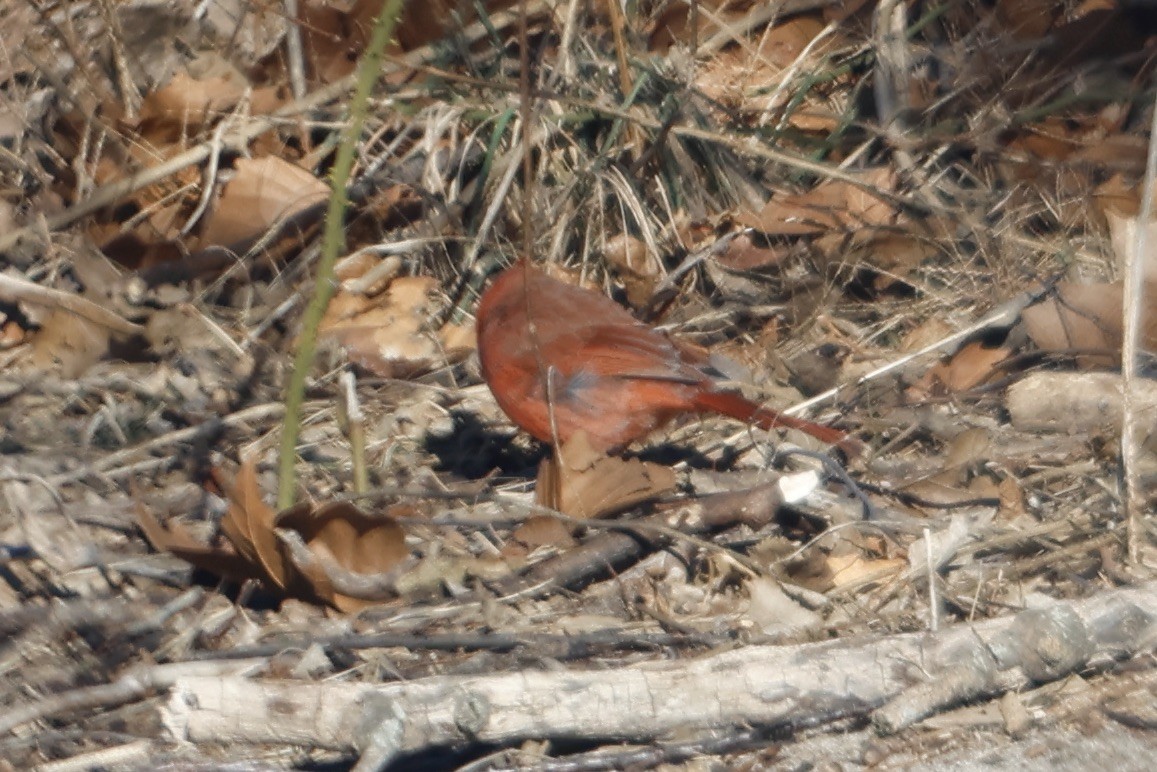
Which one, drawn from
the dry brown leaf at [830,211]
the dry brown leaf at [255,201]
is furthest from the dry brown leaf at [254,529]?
the dry brown leaf at [830,211]

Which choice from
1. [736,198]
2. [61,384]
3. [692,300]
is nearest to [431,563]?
[61,384]

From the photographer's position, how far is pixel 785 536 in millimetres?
3457

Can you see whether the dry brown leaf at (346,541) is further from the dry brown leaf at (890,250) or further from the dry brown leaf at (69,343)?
the dry brown leaf at (890,250)

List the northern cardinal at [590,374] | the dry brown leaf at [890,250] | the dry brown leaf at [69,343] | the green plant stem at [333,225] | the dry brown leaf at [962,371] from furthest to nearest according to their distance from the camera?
the dry brown leaf at [890,250]
the dry brown leaf at [69,343]
the dry brown leaf at [962,371]
the northern cardinal at [590,374]
the green plant stem at [333,225]

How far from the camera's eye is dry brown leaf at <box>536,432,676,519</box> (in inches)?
136

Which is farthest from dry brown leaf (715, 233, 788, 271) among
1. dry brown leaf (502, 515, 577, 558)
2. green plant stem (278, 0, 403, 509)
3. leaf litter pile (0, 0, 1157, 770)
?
green plant stem (278, 0, 403, 509)

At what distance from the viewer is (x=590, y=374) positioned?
13.5 ft

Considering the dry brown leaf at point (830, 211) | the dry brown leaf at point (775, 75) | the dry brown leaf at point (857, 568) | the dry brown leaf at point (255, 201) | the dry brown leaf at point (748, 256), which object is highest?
the dry brown leaf at point (775, 75)

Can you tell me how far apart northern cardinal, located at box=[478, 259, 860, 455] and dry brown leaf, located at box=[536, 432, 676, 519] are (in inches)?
11.9

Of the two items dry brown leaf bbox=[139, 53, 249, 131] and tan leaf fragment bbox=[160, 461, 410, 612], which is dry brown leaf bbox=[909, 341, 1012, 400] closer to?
tan leaf fragment bbox=[160, 461, 410, 612]

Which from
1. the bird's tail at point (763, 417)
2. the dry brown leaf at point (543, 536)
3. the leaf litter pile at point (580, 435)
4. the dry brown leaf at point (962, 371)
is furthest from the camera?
the dry brown leaf at point (962, 371)

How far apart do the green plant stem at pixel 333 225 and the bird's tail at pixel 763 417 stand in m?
1.19

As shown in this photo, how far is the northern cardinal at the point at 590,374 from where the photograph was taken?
13.2ft

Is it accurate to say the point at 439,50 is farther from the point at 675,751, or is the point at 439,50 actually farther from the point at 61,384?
the point at 675,751
